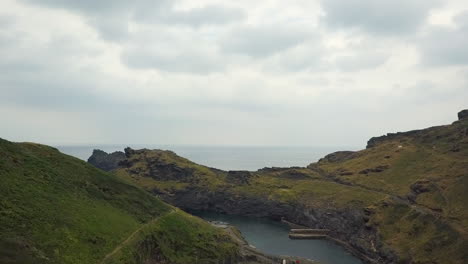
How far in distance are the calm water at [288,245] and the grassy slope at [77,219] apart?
43470 millimetres

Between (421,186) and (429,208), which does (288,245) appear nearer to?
(429,208)

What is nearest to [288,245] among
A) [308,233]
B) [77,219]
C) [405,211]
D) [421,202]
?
[308,233]

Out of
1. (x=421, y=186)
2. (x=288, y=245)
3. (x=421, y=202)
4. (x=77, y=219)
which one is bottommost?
(x=288, y=245)

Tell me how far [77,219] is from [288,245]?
306 feet

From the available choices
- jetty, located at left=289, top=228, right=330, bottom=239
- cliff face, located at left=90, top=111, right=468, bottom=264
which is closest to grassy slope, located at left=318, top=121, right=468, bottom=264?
cliff face, located at left=90, top=111, right=468, bottom=264

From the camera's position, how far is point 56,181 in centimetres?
8812

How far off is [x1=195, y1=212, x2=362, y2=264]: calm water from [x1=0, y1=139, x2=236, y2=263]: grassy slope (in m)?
43.5

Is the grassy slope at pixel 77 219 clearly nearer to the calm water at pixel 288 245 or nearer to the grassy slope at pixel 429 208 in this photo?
the calm water at pixel 288 245

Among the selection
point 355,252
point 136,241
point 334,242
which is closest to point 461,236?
point 355,252

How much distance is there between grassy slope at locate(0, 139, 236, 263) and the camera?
65.7 m

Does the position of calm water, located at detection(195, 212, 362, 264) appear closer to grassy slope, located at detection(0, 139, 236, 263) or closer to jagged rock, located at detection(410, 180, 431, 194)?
jagged rock, located at detection(410, 180, 431, 194)

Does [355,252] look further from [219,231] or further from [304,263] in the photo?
[219,231]

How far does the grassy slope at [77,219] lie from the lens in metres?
65.7

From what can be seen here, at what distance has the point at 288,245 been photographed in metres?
152
